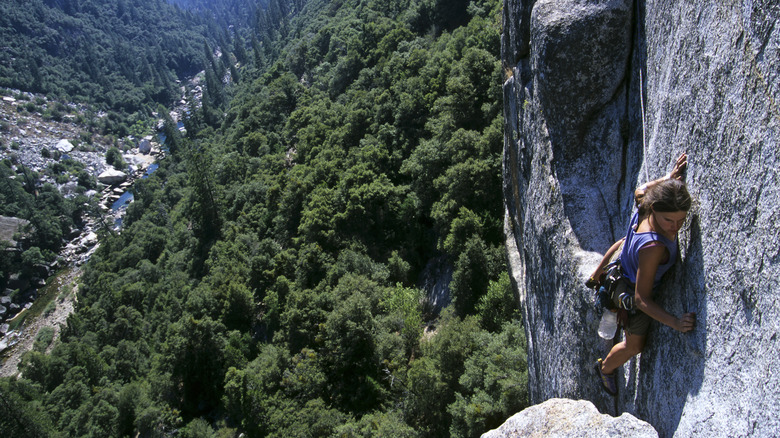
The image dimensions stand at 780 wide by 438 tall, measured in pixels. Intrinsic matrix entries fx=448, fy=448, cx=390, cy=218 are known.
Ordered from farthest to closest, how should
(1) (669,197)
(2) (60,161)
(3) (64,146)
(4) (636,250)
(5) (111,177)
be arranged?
(3) (64,146), (2) (60,161), (5) (111,177), (4) (636,250), (1) (669,197)

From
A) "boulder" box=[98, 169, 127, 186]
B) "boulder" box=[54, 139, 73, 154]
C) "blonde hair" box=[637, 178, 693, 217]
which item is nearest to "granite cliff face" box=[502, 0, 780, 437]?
"blonde hair" box=[637, 178, 693, 217]

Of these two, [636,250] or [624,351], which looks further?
[624,351]

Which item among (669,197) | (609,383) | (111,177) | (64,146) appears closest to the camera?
(669,197)

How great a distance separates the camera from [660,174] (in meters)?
8.24

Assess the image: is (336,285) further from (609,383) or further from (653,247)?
(653,247)

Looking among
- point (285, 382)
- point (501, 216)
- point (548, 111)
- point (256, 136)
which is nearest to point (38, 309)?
point (256, 136)

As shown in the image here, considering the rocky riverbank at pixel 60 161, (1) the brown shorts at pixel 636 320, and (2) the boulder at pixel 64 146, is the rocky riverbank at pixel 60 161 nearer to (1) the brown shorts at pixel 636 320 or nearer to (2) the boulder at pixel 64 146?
(2) the boulder at pixel 64 146

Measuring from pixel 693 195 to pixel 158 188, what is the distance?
12195 cm

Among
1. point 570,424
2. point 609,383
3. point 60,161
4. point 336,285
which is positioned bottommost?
point 336,285

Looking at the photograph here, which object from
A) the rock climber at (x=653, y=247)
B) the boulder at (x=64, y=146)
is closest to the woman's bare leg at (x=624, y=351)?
the rock climber at (x=653, y=247)

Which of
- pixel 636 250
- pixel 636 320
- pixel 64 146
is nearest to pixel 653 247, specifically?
pixel 636 250

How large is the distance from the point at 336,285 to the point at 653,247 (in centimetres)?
3300

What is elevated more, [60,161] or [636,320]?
[60,161]

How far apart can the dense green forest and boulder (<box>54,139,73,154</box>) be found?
84.2 metres
